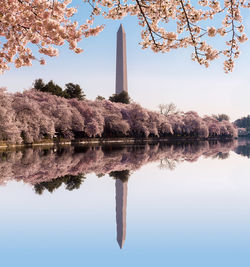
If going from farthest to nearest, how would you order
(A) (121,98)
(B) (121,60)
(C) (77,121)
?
1. (B) (121,60)
2. (A) (121,98)
3. (C) (77,121)

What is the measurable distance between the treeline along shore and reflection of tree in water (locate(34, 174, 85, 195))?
16.3 metres

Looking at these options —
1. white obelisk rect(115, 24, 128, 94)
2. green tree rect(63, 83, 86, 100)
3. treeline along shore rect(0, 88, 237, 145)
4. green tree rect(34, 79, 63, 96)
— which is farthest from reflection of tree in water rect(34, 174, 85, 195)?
white obelisk rect(115, 24, 128, 94)

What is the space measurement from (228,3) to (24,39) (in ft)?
8.91

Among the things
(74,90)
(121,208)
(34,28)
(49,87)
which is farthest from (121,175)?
(74,90)

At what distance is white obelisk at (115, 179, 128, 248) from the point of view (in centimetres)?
541

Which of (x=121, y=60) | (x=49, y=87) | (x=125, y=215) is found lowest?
(x=125, y=215)

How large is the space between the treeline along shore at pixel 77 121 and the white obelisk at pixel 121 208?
17959 millimetres

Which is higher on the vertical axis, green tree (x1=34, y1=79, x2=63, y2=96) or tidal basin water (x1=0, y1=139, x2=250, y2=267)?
green tree (x1=34, y1=79, x2=63, y2=96)

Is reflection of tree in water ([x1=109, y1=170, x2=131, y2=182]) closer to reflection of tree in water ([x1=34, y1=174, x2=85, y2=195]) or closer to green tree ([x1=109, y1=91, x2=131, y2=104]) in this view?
reflection of tree in water ([x1=34, y1=174, x2=85, y2=195])

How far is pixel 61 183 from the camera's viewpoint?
9.66 meters

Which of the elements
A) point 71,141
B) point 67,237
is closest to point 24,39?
point 67,237

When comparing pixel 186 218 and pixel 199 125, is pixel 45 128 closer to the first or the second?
pixel 186 218

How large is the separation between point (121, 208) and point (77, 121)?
1341 inches

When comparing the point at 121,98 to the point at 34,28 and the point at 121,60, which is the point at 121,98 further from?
the point at 34,28
